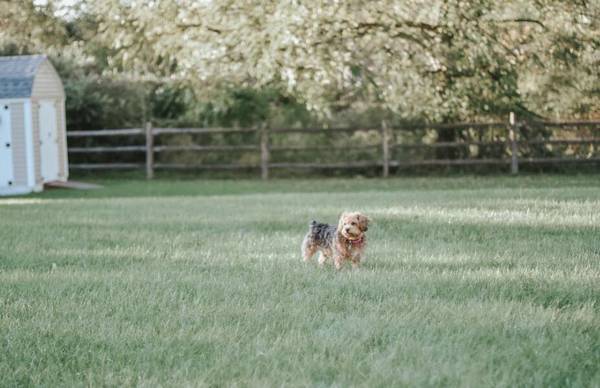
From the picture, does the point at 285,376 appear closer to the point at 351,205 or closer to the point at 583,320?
the point at 583,320

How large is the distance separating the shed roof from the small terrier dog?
15.3 metres

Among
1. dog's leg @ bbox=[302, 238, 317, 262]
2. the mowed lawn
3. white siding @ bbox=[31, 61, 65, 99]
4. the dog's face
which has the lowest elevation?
the mowed lawn

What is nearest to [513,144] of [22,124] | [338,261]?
[22,124]

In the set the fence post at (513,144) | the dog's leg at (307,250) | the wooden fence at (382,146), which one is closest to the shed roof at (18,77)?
the wooden fence at (382,146)

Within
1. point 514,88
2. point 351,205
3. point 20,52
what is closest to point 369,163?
point 514,88

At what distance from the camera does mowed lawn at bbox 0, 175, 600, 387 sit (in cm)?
421

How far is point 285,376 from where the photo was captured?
407 cm

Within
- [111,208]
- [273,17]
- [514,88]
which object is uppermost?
[273,17]

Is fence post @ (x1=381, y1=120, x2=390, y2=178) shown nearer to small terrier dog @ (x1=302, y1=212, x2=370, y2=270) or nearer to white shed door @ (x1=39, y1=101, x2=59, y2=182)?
white shed door @ (x1=39, y1=101, x2=59, y2=182)

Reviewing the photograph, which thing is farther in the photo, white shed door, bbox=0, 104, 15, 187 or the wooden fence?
the wooden fence

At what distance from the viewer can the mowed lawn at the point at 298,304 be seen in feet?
13.8

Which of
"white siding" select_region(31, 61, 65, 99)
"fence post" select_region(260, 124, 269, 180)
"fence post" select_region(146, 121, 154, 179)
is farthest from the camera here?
"fence post" select_region(146, 121, 154, 179)

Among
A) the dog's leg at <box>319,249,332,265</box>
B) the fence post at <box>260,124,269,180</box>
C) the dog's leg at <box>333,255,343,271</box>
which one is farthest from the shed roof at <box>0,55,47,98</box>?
the dog's leg at <box>333,255,343,271</box>

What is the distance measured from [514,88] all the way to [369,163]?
14.5 ft
